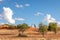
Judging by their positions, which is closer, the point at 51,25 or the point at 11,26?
the point at 51,25

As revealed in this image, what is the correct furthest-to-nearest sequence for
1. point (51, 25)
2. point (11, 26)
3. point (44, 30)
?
point (11, 26) → point (51, 25) → point (44, 30)

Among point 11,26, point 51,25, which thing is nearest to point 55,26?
point 51,25

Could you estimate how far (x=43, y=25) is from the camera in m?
71.8

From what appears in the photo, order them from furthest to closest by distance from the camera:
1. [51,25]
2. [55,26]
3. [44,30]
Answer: [51,25], [55,26], [44,30]

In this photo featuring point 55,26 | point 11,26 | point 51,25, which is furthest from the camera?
point 11,26

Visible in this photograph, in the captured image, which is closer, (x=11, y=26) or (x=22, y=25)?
(x=22, y=25)

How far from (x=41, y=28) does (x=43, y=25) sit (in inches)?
57.9

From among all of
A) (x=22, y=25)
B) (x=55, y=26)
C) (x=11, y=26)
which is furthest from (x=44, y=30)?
(x=11, y=26)

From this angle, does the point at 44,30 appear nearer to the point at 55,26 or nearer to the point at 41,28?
the point at 41,28

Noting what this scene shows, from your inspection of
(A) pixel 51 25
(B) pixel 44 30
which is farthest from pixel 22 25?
(B) pixel 44 30

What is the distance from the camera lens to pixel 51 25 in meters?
88.0

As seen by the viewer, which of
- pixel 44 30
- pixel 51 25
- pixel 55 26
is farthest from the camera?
pixel 51 25

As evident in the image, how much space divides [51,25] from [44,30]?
17844mm

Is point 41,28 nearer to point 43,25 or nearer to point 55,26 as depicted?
point 43,25
